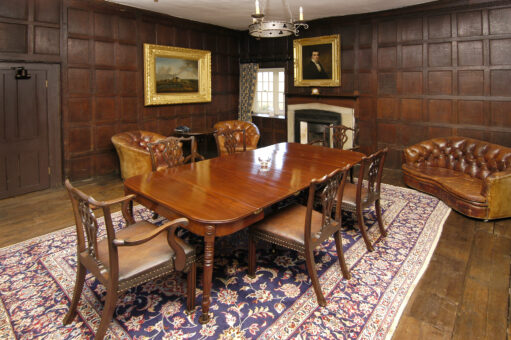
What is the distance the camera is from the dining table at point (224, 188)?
2086mm

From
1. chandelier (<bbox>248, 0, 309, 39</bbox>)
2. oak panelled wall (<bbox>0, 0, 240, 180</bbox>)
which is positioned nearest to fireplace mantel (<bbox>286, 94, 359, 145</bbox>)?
oak panelled wall (<bbox>0, 0, 240, 180</bbox>)

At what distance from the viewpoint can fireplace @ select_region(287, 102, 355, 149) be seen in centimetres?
644

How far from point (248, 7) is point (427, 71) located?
3171mm

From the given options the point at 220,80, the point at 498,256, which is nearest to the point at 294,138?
the point at 220,80

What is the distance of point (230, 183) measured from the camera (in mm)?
2734

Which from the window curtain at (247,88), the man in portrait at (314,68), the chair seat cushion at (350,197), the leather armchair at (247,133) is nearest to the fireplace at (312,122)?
the man in portrait at (314,68)

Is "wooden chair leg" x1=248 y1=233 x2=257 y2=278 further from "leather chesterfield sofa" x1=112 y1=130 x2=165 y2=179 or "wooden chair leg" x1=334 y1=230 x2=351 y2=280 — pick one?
"leather chesterfield sofa" x1=112 y1=130 x2=165 y2=179

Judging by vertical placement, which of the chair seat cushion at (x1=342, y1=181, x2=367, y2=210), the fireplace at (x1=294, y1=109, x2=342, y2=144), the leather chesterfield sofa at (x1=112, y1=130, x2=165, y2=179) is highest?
the fireplace at (x1=294, y1=109, x2=342, y2=144)

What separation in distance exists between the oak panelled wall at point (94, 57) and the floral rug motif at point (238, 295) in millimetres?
2431

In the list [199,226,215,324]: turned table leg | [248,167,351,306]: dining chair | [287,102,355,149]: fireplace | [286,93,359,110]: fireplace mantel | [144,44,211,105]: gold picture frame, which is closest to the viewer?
[199,226,215,324]: turned table leg

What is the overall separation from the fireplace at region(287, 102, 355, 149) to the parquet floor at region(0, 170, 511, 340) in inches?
115

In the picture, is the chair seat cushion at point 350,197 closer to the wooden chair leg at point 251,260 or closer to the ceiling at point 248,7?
the wooden chair leg at point 251,260

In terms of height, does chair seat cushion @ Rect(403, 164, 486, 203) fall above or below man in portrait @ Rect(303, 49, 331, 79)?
below

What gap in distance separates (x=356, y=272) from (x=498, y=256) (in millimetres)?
1402
